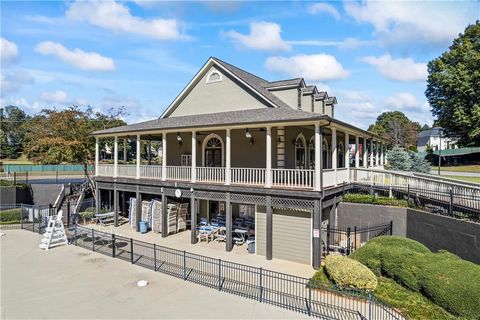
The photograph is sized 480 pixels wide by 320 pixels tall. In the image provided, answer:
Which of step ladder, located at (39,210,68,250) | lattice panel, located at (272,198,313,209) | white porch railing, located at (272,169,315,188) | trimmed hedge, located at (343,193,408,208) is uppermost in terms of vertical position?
white porch railing, located at (272,169,315,188)

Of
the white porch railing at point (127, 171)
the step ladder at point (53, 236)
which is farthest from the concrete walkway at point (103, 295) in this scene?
the white porch railing at point (127, 171)

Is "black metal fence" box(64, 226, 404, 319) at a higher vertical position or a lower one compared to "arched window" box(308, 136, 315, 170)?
lower

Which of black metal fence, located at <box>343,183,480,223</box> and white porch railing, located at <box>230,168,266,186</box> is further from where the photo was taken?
white porch railing, located at <box>230,168,266,186</box>

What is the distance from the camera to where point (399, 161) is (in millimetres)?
29719

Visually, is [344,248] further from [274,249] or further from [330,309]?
[330,309]

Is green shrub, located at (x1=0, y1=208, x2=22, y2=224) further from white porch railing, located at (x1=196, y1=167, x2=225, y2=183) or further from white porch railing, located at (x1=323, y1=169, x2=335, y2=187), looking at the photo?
white porch railing, located at (x1=323, y1=169, x2=335, y2=187)

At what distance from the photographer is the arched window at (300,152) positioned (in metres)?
17.5

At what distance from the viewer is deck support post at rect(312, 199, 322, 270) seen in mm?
12211

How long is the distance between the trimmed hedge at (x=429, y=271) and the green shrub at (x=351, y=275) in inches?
56.9

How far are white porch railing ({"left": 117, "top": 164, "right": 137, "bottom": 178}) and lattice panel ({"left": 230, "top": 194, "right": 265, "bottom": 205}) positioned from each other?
7547mm

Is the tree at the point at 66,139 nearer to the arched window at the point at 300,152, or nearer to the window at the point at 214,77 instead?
the window at the point at 214,77

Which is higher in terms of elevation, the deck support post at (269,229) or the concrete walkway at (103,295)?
the deck support post at (269,229)

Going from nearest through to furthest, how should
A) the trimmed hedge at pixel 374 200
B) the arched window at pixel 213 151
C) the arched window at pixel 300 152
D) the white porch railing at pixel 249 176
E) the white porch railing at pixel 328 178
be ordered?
the white porch railing at pixel 328 178 < the white porch railing at pixel 249 176 < the trimmed hedge at pixel 374 200 < the arched window at pixel 300 152 < the arched window at pixel 213 151

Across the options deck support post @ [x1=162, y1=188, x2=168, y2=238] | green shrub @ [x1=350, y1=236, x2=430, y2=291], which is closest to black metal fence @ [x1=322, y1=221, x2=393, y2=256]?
green shrub @ [x1=350, y1=236, x2=430, y2=291]
